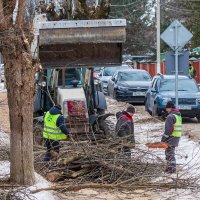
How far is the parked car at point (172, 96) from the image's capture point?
2247 cm

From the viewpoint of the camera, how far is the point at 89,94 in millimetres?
16844

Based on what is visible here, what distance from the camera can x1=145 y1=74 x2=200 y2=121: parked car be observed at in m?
22.5

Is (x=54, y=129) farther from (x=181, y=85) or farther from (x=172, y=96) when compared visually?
(x=181, y=85)

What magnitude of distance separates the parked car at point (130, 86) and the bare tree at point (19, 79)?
19.7 m

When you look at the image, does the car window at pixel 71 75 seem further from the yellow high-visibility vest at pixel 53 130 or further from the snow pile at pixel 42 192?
the snow pile at pixel 42 192

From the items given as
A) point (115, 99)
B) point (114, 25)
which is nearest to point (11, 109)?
point (114, 25)

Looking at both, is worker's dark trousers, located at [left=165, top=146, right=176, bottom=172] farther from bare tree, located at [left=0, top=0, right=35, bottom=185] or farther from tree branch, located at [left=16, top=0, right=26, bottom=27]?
tree branch, located at [left=16, top=0, right=26, bottom=27]

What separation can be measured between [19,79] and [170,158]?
347cm

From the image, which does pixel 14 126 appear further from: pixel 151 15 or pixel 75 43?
pixel 151 15

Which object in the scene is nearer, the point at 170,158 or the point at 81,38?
the point at 170,158

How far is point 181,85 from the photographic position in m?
24.1

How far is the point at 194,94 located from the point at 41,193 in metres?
13.5

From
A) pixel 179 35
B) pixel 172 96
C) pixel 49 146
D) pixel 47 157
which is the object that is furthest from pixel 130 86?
pixel 47 157

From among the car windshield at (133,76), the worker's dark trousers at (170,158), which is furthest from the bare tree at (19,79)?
the car windshield at (133,76)
